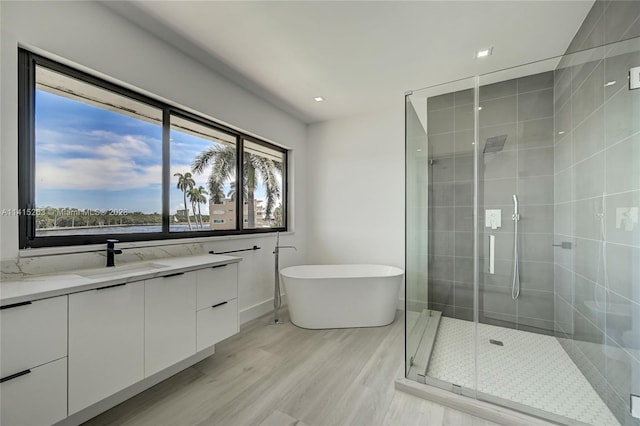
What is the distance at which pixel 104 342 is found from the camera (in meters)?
1.47

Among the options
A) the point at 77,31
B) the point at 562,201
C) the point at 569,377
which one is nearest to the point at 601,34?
the point at 562,201

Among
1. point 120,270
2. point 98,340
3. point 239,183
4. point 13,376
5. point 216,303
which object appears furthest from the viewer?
point 239,183

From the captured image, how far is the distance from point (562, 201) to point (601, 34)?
121 centimetres

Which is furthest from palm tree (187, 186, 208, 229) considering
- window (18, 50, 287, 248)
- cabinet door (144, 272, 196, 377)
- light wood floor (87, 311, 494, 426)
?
light wood floor (87, 311, 494, 426)

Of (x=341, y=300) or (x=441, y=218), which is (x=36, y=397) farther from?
(x=441, y=218)

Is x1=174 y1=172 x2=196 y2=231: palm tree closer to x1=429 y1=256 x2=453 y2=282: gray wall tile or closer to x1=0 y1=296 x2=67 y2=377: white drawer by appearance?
x1=0 y1=296 x2=67 y2=377: white drawer

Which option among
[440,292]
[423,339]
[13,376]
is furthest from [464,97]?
[13,376]

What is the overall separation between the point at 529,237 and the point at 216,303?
111 inches

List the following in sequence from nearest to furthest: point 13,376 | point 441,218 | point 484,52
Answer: point 13,376 → point 484,52 → point 441,218

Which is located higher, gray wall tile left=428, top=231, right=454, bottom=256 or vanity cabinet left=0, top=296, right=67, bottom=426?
gray wall tile left=428, top=231, right=454, bottom=256

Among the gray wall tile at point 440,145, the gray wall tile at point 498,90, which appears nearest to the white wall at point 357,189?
the gray wall tile at point 440,145

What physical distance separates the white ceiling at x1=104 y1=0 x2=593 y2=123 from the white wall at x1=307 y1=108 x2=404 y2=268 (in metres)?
0.86

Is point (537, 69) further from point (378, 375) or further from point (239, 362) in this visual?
point (239, 362)

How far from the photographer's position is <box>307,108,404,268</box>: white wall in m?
3.66
